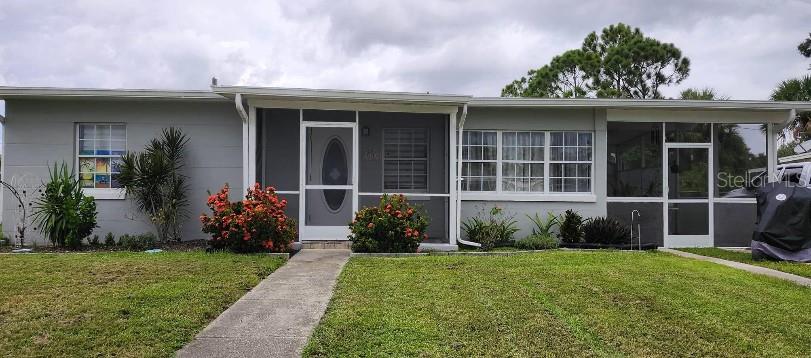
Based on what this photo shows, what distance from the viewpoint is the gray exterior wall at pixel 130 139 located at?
34.7ft

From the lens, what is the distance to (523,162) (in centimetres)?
1157

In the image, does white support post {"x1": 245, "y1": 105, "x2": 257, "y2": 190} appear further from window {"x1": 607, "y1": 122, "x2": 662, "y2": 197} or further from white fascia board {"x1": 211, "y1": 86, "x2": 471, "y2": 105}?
window {"x1": 607, "y1": 122, "x2": 662, "y2": 197}

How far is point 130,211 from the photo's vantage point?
10.7 meters

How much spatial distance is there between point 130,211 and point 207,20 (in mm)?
4454

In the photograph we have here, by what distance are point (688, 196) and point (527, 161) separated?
3444 millimetres

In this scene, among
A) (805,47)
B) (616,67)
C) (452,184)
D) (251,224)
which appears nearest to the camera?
(251,224)

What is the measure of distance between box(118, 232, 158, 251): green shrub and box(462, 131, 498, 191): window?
6.11 metres

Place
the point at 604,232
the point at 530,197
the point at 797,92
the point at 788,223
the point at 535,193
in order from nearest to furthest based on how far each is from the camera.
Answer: the point at 788,223
the point at 604,232
the point at 530,197
the point at 535,193
the point at 797,92

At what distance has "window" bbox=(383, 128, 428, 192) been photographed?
38.4ft

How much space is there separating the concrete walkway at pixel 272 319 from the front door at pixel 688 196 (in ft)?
24.9

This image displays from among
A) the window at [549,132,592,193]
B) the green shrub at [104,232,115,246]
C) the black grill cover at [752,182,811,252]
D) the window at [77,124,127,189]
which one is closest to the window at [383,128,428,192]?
the window at [549,132,592,193]

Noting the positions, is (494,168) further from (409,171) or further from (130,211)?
(130,211)

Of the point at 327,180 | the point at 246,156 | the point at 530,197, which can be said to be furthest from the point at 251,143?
the point at 530,197

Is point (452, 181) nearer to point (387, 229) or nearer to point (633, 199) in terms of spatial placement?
point (387, 229)
